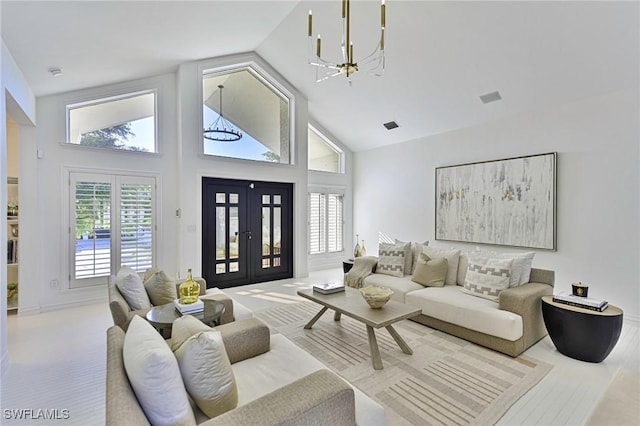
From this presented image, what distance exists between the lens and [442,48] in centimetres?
402

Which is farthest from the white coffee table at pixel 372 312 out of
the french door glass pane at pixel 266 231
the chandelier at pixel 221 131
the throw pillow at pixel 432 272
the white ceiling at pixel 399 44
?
the chandelier at pixel 221 131

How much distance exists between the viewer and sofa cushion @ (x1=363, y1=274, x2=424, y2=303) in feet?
12.3

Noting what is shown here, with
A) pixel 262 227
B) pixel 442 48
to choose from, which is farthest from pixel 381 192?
pixel 442 48

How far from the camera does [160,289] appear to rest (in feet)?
9.62

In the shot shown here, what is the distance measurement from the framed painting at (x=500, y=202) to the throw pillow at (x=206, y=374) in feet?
15.4

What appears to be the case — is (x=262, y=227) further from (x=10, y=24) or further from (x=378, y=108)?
(x=10, y=24)

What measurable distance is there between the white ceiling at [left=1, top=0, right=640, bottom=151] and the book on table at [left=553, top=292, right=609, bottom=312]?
2738mm

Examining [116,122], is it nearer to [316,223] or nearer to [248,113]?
[248,113]

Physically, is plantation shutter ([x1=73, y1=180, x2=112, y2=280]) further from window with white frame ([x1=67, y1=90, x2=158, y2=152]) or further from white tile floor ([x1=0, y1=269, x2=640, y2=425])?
white tile floor ([x1=0, y1=269, x2=640, y2=425])

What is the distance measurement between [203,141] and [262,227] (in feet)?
6.24

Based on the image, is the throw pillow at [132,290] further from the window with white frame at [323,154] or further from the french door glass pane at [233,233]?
the window with white frame at [323,154]

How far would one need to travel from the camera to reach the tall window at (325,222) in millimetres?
7023

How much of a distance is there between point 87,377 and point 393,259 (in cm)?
361

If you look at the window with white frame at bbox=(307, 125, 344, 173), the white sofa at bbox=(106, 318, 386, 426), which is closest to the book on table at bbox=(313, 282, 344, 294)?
the white sofa at bbox=(106, 318, 386, 426)
